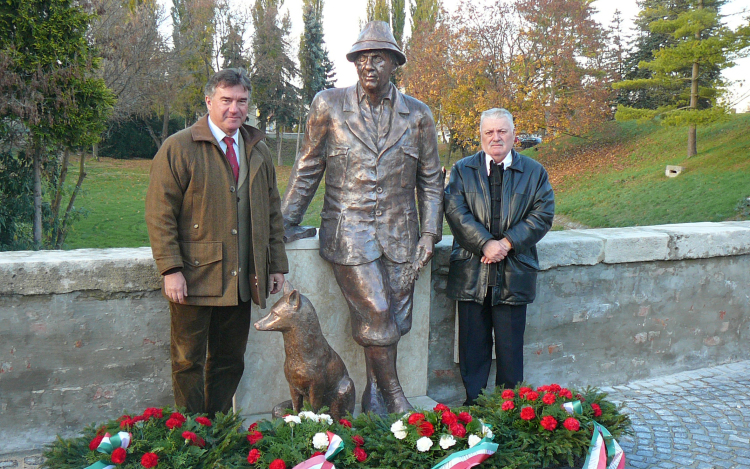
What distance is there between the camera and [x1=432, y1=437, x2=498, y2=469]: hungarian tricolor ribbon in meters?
2.82

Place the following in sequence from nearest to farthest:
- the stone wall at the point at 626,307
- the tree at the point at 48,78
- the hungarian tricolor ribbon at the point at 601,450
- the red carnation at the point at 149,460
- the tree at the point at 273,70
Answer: the red carnation at the point at 149,460
the hungarian tricolor ribbon at the point at 601,450
the stone wall at the point at 626,307
the tree at the point at 48,78
the tree at the point at 273,70

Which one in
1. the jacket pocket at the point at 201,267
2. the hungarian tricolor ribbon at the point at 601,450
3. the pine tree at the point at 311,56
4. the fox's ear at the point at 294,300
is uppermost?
the pine tree at the point at 311,56

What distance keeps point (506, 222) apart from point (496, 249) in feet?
0.70

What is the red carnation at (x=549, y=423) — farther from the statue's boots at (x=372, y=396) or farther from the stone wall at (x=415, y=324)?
the stone wall at (x=415, y=324)

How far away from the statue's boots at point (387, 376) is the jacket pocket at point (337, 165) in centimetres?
98

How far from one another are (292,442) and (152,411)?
2.32ft

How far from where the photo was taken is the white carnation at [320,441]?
2.80m

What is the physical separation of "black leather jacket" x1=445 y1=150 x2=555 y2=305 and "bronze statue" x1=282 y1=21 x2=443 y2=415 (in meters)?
0.23

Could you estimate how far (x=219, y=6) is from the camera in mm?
26188

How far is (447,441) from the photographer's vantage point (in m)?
2.91

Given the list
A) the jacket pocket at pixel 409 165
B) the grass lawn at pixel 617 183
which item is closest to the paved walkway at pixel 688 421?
the jacket pocket at pixel 409 165

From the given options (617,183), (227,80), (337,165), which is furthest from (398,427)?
(617,183)

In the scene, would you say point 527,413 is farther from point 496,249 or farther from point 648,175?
point 648,175

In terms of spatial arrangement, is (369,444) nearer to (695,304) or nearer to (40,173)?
(695,304)
